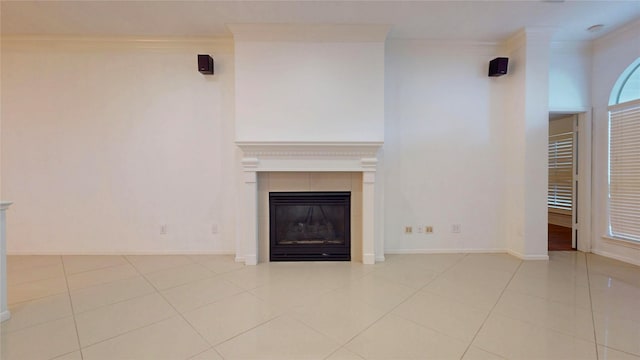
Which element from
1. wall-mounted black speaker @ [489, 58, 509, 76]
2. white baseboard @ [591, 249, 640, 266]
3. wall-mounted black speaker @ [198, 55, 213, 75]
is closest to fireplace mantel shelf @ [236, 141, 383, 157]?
wall-mounted black speaker @ [198, 55, 213, 75]

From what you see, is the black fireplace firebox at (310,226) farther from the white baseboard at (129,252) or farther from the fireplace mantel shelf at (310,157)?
the white baseboard at (129,252)

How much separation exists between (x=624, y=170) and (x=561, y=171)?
222cm

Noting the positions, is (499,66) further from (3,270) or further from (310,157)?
(3,270)

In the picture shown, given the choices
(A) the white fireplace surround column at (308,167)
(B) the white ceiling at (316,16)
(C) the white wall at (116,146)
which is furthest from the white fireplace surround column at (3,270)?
(B) the white ceiling at (316,16)

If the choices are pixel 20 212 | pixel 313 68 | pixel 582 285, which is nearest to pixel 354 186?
pixel 313 68

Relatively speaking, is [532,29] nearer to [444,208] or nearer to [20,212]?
[444,208]

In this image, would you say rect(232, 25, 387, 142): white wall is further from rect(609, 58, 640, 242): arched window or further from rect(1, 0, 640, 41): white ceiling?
rect(609, 58, 640, 242): arched window

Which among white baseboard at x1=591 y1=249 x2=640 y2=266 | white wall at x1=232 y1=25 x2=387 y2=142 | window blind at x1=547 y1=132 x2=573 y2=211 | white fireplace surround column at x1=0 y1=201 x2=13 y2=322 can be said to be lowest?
white baseboard at x1=591 y1=249 x2=640 y2=266

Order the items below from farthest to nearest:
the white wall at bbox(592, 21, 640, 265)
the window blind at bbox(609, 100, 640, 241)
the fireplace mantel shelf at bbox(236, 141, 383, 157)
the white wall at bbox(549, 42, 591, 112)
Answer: the white wall at bbox(549, 42, 591, 112)
the white wall at bbox(592, 21, 640, 265)
the window blind at bbox(609, 100, 640, 241)
the fireplace mantel shelf at bbox(236, 141, 383, 157)

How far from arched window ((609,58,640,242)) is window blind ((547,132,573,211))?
70.0 inches

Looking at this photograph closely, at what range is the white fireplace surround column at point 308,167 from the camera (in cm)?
321

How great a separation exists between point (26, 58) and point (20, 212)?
6.64 ft

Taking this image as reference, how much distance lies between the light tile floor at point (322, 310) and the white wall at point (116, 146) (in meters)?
0.48

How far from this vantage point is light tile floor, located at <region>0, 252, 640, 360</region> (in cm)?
166
